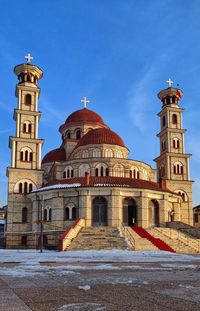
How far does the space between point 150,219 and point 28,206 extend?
16.6 m

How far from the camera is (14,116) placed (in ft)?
184

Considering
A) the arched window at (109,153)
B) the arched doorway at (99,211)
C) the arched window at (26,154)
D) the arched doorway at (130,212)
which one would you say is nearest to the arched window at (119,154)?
the arched window at (109,153)

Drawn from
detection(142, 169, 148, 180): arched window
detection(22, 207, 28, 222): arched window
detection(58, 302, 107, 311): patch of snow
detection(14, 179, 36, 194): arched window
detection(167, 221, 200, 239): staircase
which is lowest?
detection(167, 221, 200, 239): staircase

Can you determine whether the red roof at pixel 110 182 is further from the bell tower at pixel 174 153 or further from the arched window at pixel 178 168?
the arched window at pixel 178 168

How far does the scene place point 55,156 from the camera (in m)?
66.2

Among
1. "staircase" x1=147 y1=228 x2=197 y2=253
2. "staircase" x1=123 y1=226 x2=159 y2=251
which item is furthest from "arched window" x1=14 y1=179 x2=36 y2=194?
"staircase" x1=147 y1=228 x2=197 y2=253

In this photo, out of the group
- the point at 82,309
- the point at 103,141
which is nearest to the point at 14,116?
the point at 103,141

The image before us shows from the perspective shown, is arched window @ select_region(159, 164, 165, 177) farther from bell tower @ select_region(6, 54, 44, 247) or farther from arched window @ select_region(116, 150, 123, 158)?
bell tower @ select_region(6, 54, 44, 247)

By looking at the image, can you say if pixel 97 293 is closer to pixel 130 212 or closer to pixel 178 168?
pixel 130 212

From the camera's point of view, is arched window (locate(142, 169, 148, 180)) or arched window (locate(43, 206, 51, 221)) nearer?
arched window (locate(43, 206, 51, 221))

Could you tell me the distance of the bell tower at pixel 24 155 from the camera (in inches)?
1988

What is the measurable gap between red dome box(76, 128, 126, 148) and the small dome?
363 inches

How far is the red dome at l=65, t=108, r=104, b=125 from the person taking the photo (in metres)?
67.2

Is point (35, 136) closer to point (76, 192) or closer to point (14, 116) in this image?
point (14, 116)
